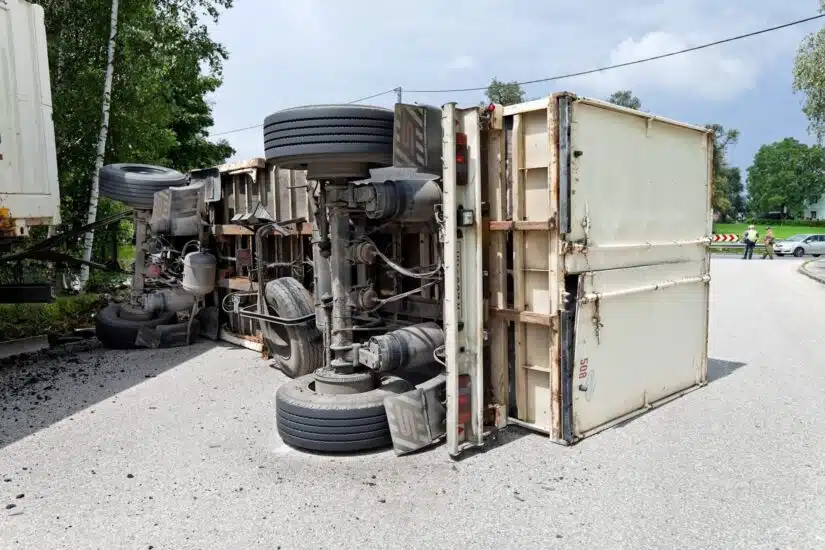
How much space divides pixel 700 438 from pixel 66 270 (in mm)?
12481

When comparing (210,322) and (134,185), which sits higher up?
(134,185)

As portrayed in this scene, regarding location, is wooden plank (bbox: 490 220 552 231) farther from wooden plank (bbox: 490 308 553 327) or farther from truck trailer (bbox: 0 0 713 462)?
wooden plank (bbox: 490 308 553 327)

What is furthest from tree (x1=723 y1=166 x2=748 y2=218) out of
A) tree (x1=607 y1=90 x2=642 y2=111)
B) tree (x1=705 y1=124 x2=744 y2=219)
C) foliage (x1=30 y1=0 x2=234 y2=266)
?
foliage (x1=30 y1=0 x2=234 y2=266)

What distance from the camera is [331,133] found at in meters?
4.21

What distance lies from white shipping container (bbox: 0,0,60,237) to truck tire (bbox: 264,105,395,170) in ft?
13.9

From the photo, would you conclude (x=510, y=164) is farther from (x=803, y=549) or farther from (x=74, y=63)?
(x=74, y=63)

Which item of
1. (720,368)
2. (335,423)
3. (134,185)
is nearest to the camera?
(335,423)

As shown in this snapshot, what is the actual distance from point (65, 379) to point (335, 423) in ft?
13.3

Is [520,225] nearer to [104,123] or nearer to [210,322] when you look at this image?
[210,322]

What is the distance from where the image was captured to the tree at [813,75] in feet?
57.2

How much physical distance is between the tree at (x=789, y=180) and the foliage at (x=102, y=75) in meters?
91.3

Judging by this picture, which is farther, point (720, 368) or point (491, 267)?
point (720, 368)

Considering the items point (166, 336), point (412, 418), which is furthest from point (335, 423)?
point (166, 336)

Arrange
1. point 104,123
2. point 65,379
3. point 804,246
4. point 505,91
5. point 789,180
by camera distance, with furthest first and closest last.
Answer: point 789,180, point 505,91, point 804,246, point 104,123, point 65,379
